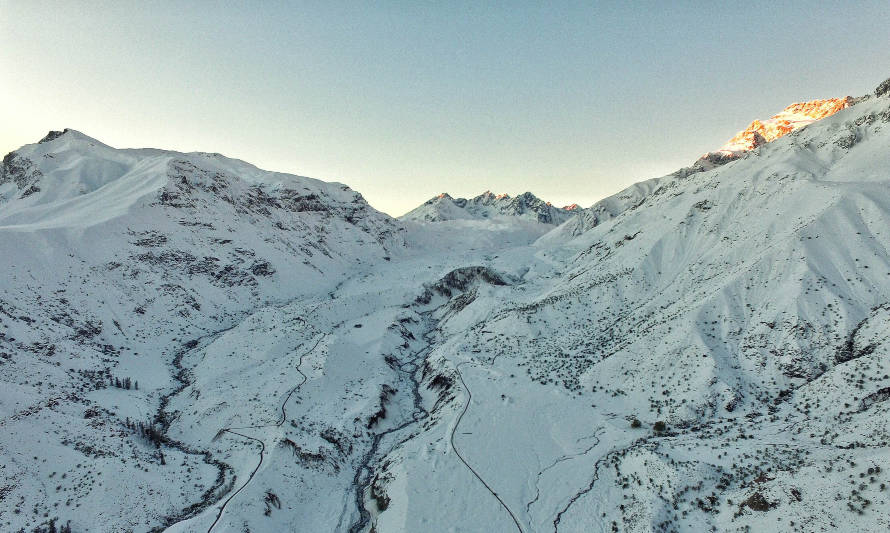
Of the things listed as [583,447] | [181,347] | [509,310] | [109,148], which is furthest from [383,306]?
[109,148]

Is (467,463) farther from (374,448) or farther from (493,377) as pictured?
(493,377)

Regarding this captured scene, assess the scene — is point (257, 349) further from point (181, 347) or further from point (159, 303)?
point (159, 303)

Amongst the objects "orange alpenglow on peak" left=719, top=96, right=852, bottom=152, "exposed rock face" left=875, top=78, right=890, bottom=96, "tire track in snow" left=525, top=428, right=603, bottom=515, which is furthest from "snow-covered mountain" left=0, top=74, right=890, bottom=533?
"orange alpenglow on peak" left=719, top=96, right=852, bottom=152

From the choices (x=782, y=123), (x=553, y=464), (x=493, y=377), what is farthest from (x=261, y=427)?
(x=782, y=123)

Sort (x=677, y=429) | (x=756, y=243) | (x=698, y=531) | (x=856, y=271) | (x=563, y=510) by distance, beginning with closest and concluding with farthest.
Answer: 1. (x=698, y=531)
2. (x=563, y=510)
3. (x=677, y=429)
4. (x=856, y=271)
5. (x=756, y=243)

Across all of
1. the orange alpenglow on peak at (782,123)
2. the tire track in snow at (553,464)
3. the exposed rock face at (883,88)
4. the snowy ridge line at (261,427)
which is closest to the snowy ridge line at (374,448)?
the snowy ridge line at (261,427)

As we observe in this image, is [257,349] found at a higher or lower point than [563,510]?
higher

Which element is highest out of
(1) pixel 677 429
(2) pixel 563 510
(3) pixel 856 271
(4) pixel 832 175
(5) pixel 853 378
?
(4) pixel 832 175
